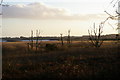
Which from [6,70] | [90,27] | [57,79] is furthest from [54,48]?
[57,79]

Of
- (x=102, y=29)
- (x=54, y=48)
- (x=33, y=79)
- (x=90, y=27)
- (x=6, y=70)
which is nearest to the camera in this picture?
(x=33, y=79)

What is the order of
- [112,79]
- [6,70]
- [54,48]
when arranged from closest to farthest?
[112,79] → [6,70] → [54,48]

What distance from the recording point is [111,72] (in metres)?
11.8

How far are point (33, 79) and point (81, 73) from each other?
264 centimetres

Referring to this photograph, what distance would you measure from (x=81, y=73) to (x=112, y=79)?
184 centimetres

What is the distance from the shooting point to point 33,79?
11.2 metres

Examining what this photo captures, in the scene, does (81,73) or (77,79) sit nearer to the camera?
(77,79)

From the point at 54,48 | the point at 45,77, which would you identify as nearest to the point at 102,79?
the point at 45,77

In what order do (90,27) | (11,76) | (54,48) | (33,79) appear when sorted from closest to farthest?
(33,79) → (11,76) → (54,48) → (90,27)

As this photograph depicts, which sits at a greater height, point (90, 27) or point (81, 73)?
point (90, 27)

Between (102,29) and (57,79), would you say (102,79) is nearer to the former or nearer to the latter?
(57,79)

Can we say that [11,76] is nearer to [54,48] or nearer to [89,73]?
[89,73]

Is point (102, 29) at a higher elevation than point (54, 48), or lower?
higher

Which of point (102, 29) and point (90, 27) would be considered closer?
point (102, 29)
